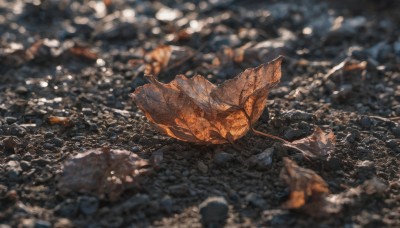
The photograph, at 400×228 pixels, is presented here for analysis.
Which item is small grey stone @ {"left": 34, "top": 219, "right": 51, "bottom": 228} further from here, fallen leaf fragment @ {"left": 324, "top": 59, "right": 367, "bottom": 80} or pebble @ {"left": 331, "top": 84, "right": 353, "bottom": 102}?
fallen leaf fragment @ {"left": 324, "top": 59, "right": 367, "bottom": 80}

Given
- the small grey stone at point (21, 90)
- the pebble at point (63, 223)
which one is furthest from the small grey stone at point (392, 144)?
the small grey stone at point (21, 90)

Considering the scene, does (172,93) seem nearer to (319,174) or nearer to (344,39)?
(319,174)

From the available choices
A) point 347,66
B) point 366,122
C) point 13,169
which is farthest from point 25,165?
point 347,66

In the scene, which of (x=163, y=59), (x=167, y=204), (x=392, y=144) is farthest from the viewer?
(x=163, y=59)

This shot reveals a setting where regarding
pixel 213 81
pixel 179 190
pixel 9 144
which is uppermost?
pixel 213 81

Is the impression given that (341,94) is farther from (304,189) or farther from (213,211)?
(213,211)

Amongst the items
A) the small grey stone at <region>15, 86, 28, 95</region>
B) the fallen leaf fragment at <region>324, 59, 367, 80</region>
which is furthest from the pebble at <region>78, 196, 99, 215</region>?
the fallen leaf fragment at <region>324, 59, 367, 80</region>

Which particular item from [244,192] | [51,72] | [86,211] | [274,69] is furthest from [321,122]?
[51,72]

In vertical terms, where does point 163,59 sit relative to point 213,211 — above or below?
above

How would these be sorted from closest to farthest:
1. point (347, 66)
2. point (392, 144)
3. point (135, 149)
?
point (135, 149), point (392, 144), point (347, 66)
